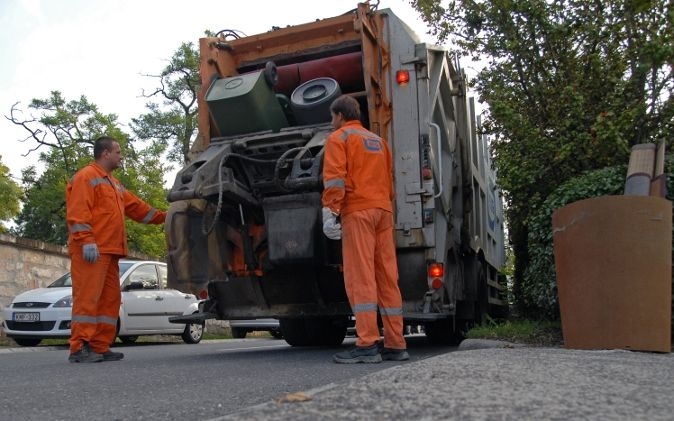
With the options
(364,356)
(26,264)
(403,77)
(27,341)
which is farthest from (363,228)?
(26,264)

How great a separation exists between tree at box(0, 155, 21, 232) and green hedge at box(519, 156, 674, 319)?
1259 inches

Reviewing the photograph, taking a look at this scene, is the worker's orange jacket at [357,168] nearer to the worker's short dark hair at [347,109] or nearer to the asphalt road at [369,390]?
the worker's short dark hair at [347,109]

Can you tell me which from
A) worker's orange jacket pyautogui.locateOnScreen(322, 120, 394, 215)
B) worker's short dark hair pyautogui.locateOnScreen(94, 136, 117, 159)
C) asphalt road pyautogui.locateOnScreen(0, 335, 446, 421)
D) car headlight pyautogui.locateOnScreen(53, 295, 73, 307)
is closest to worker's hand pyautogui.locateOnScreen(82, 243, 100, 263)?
asphalt road pyautogui.locateOnScreen(0, 335, 446, 421)

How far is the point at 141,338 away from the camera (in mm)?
13695

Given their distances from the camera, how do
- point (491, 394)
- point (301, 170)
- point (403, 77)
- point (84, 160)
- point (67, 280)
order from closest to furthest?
point (491, 394)
point (301, 170)
point (403, 77)
point (67, 280)
point (84, 160)

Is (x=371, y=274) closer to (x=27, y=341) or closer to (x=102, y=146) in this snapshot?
(x=102, y=146)

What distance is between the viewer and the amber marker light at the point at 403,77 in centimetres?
625

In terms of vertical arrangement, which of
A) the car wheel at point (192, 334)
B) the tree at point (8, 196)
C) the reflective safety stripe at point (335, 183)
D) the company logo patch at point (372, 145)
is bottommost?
the car wheel at point (192, 334)

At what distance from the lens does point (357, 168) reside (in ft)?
17.0

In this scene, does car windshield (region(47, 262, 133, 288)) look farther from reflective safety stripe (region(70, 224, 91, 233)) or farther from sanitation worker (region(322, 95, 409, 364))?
sanitation worker (region(322, 95, 409, 364))

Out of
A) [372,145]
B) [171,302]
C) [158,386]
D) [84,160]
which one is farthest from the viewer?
[84,160]

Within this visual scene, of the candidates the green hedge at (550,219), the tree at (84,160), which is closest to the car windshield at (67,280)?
the green hedge at (550,219)

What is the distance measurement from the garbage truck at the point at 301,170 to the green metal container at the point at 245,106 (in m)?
0.01

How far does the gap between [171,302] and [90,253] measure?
Result: 6.42 meters
